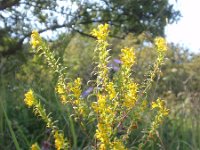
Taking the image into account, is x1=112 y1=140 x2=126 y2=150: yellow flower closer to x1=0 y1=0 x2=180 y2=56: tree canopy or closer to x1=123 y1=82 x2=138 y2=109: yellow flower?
x1=123 y1=82 x2=138 y2=109: yellow flower

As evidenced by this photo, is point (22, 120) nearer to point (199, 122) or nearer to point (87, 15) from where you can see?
point (199, 122)

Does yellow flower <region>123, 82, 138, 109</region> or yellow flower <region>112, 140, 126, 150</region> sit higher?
yellow flower <region>123, 82, 138, 109</region>

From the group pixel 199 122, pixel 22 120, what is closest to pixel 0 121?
pixel 22 120

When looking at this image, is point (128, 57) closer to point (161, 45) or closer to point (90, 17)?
point (161, 45)

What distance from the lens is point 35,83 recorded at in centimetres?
396

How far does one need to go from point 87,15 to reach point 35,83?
3.13 metres

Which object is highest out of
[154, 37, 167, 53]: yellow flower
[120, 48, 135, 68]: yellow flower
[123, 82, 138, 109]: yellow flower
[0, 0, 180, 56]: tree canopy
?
[0, 0, 180, 56]: tree canopy

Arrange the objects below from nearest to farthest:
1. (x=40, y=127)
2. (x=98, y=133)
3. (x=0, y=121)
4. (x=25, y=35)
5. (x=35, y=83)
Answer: (x=98, y=133) → (x=0, y=121) → (x=40, y=127) → (x=35, y=83) → (x=25, y=35)

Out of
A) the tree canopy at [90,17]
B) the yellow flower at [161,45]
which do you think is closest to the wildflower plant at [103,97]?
the yellow flower at [161,45]

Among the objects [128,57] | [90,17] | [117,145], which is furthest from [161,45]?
[90,17]

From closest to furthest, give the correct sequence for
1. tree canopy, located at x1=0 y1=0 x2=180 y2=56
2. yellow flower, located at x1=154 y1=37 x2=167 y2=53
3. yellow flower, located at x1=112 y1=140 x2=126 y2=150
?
yellow flower, located at x1=112 y1=140 x2=126 y2=150 → yellow flower, located at x1=154 y1=37 x2=167 y2=53 → tree canopy, located at x1=0 y1=0 x2=180 y2=56

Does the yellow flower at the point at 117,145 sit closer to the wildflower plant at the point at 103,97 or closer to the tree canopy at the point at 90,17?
the wildflower plant at the point at 103,97

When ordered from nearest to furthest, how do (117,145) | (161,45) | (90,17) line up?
(117,145)
(161,45)
(90,17)

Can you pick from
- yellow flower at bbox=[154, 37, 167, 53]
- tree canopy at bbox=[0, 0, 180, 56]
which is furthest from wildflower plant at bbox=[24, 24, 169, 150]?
tree canopy at bbox=[0, 0, 180, 56]
